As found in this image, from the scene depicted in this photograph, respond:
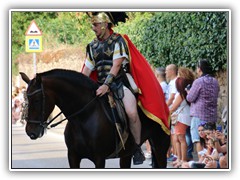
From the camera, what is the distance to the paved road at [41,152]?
1115 cm

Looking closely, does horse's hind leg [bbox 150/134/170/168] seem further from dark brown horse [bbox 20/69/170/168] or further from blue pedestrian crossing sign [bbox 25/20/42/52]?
blue pedestrian crossing sign [bbox 25/20/42/52]

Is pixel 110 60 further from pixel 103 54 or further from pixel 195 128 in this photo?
pixel 195 128

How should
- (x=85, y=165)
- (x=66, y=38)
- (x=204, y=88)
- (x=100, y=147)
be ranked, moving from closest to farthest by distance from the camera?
(x=100, y=147), (x=85, y=165), (x=204, y=88), (x=66, y=38)

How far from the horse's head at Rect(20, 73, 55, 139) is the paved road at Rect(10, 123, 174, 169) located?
1171 millimetres

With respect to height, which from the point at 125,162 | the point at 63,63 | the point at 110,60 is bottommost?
the point at 125,162

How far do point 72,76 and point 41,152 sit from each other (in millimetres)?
3093

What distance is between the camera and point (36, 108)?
941 centimetres

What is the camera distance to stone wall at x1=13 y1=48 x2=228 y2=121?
11.5m

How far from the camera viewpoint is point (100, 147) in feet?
31.7

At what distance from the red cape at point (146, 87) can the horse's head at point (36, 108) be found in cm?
130

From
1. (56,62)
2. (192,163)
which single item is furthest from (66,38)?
(192,163)

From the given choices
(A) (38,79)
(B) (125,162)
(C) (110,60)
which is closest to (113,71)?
(C) (110,60)

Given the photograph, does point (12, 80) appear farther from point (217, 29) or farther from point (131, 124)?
point (217, 29)
